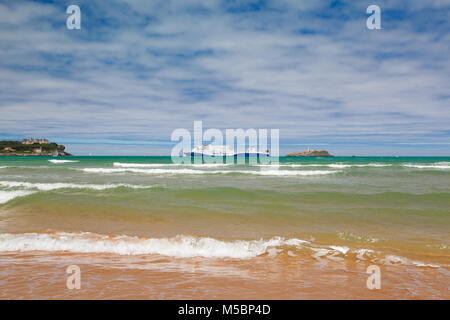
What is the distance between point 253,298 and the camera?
3531 millimetres

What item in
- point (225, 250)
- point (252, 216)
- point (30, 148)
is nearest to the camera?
point (225, 250)

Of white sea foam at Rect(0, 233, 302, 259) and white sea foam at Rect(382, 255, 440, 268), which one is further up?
white sea foam at Rect(0, 233, 302, 259)

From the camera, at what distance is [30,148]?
112562mm
